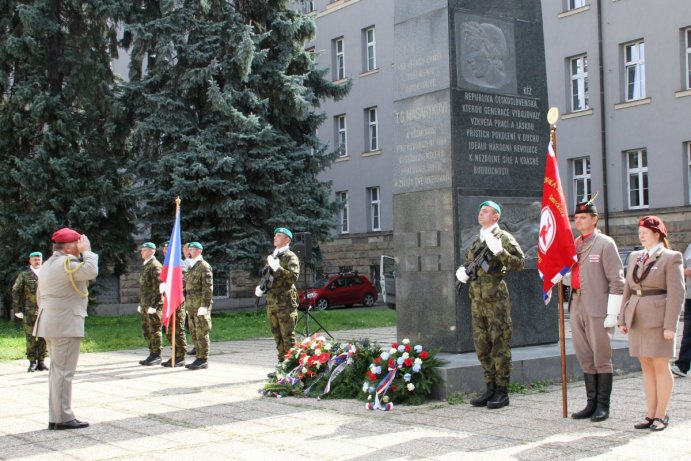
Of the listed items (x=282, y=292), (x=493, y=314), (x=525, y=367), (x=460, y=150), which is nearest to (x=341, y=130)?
(x=282, y=292)

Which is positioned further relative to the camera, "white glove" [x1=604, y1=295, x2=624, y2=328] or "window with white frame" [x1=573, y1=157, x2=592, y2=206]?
"window with white frame" [x1=573, y1=157, x2=592, y2=206]

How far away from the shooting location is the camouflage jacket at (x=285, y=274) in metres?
11.4

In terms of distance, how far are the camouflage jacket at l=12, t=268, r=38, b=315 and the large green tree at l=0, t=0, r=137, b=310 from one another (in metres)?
9.75

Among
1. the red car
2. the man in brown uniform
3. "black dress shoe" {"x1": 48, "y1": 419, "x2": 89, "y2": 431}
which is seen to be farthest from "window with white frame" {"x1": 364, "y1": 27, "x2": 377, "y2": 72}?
"black dress shoe" {"x1": 48, "y1": 419, "x2": 89, "y2": 431}

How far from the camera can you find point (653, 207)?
94.1ft

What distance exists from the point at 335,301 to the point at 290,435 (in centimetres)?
2688

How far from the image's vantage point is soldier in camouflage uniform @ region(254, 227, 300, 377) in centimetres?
1145

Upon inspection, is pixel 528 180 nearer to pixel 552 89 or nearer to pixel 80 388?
pixel 80 388

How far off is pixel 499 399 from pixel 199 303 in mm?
6375

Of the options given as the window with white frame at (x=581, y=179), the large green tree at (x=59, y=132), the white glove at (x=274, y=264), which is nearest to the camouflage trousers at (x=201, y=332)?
the white glove at (x=274, y=264)

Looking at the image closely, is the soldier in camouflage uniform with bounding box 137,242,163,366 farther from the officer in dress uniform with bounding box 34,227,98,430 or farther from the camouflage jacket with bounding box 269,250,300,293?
the officer in dress uniform with bounding box 34,227,98,430

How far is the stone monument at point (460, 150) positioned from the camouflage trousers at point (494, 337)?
1.50m

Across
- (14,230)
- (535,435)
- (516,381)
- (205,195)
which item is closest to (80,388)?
(516,381)

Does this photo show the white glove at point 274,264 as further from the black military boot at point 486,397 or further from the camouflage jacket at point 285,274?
the black military boot at point 486,397
